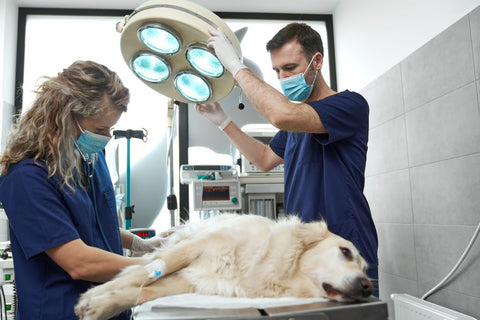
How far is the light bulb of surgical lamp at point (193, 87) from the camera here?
4.28ft

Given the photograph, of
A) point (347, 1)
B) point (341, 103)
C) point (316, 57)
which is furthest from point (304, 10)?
point (341, 103)

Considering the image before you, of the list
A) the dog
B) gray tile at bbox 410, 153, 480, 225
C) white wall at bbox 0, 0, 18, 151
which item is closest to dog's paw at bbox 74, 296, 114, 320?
the dog

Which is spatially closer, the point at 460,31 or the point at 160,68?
the point at 160,68

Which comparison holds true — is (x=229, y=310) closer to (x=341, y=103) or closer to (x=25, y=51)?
(x=341, y=103)

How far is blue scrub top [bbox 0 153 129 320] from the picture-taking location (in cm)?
93

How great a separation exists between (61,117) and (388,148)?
2.35 m

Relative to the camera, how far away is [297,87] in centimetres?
151

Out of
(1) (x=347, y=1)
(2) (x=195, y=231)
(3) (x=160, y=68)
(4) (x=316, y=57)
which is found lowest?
(2) (x=195, y=231)

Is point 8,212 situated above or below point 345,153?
below

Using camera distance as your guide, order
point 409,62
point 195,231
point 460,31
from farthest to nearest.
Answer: point 409,62 → point 460,31 → point 195,231

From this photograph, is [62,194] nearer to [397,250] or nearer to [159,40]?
[159,40]

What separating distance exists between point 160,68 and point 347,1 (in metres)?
2.98

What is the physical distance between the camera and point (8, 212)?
97 cm

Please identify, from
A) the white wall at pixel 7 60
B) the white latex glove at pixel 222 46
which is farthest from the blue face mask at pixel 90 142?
the white wall at pixel 7 60
